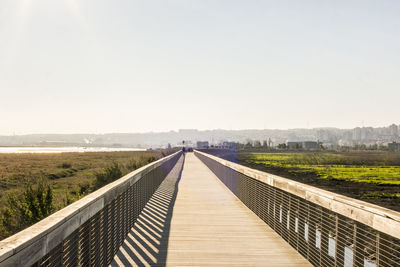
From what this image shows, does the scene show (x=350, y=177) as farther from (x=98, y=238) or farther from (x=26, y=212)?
(x=98, y=238)

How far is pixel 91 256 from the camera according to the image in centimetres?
410

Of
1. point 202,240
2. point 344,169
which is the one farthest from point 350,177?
point 202,240

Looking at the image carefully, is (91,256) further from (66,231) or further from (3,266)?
(3,266)

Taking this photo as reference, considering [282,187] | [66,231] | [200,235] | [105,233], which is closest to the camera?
[66,231]

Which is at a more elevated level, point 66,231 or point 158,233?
point 66,231

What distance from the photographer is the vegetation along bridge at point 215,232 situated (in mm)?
3062

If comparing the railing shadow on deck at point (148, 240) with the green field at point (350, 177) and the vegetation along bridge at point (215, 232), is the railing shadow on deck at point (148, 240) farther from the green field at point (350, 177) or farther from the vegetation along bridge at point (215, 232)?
the green field at point (350, 177)

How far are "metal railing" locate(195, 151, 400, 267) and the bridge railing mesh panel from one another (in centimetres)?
257

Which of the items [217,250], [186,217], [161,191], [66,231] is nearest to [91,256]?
[66,231]

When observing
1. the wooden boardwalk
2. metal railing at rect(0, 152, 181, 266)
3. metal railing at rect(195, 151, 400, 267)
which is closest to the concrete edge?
metal railing at rect(195, 151, 400, 267)

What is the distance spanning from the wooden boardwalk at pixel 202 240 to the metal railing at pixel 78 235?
41cm

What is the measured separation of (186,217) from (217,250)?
2737mm

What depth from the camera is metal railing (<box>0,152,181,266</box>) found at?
2248mm

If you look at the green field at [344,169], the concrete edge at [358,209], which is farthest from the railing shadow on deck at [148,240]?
the green field at [344,169]
